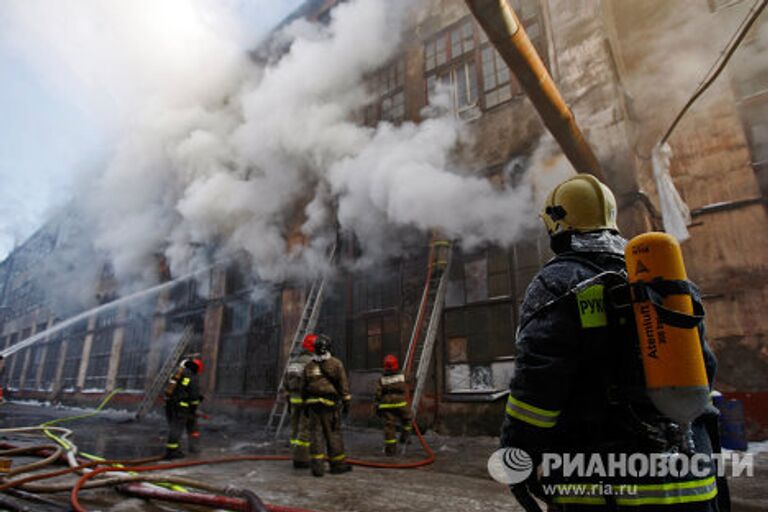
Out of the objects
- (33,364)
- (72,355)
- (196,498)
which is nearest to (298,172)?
(196,498)

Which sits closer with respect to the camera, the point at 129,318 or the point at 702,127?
the point at 702,127

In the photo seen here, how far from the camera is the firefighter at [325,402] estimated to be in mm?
4652

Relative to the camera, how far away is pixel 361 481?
4188 millimetres

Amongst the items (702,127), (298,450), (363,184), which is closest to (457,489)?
(298,450)

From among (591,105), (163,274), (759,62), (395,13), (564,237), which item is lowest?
(564,237)

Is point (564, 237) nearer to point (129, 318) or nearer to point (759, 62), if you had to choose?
point (759, 62)

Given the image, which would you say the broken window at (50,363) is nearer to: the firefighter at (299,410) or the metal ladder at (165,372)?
the metal ladder at (165,372)

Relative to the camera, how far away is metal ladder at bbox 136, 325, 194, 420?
38.4ft

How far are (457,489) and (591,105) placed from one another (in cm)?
633

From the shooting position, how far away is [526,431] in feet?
4.10

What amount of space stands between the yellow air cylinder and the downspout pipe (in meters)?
3.90

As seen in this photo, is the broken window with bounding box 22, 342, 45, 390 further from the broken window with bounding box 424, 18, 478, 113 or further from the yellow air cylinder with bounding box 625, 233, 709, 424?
Answer: the yellow air cylinder with bounding box 625, 233, 709, 424

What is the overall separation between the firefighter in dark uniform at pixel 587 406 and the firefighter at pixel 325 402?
12.2ft

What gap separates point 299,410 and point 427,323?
329cm
